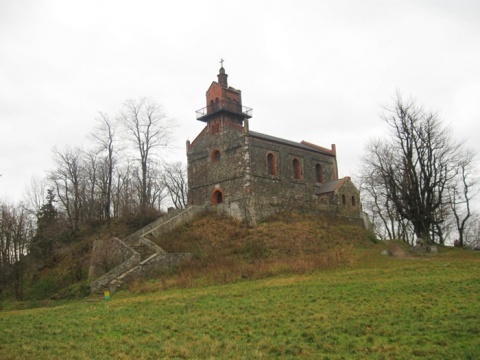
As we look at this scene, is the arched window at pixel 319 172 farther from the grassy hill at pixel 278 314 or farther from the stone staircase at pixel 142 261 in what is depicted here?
the stone staircase at pixel 142 261

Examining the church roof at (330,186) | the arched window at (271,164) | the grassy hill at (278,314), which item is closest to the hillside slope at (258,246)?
the grassy hill at (278,314)

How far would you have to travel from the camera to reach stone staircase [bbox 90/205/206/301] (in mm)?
22141

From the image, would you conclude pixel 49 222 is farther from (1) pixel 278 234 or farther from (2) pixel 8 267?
(1) pixel 278 234


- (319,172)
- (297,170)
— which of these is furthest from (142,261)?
(319,172)

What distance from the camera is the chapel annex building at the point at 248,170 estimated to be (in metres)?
33.8

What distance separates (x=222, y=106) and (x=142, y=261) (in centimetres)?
1661

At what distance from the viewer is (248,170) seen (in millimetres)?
33656

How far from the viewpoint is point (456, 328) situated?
10383 mm

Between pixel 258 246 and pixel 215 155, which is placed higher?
pixel 215 155

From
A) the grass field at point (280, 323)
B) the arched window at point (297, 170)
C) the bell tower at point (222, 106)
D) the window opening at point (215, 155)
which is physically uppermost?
the bell tower at point (222, 106)

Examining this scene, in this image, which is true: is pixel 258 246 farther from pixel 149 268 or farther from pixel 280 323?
pixel 280 323

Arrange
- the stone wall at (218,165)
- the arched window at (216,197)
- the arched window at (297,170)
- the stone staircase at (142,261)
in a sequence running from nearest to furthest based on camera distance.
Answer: the stone staircase at (142,261), the stone wall at (218,165), the arched window at (216,197), the arched window at (297,170)

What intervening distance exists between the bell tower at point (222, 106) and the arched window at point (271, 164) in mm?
4395

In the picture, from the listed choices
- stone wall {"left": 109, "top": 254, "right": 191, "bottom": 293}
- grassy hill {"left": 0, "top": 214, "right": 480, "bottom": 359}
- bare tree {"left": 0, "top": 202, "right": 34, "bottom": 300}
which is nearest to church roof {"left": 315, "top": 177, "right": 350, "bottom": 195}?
grassy hill {"left": 0, "top": 214, "right": 480, "bottom": 359}
